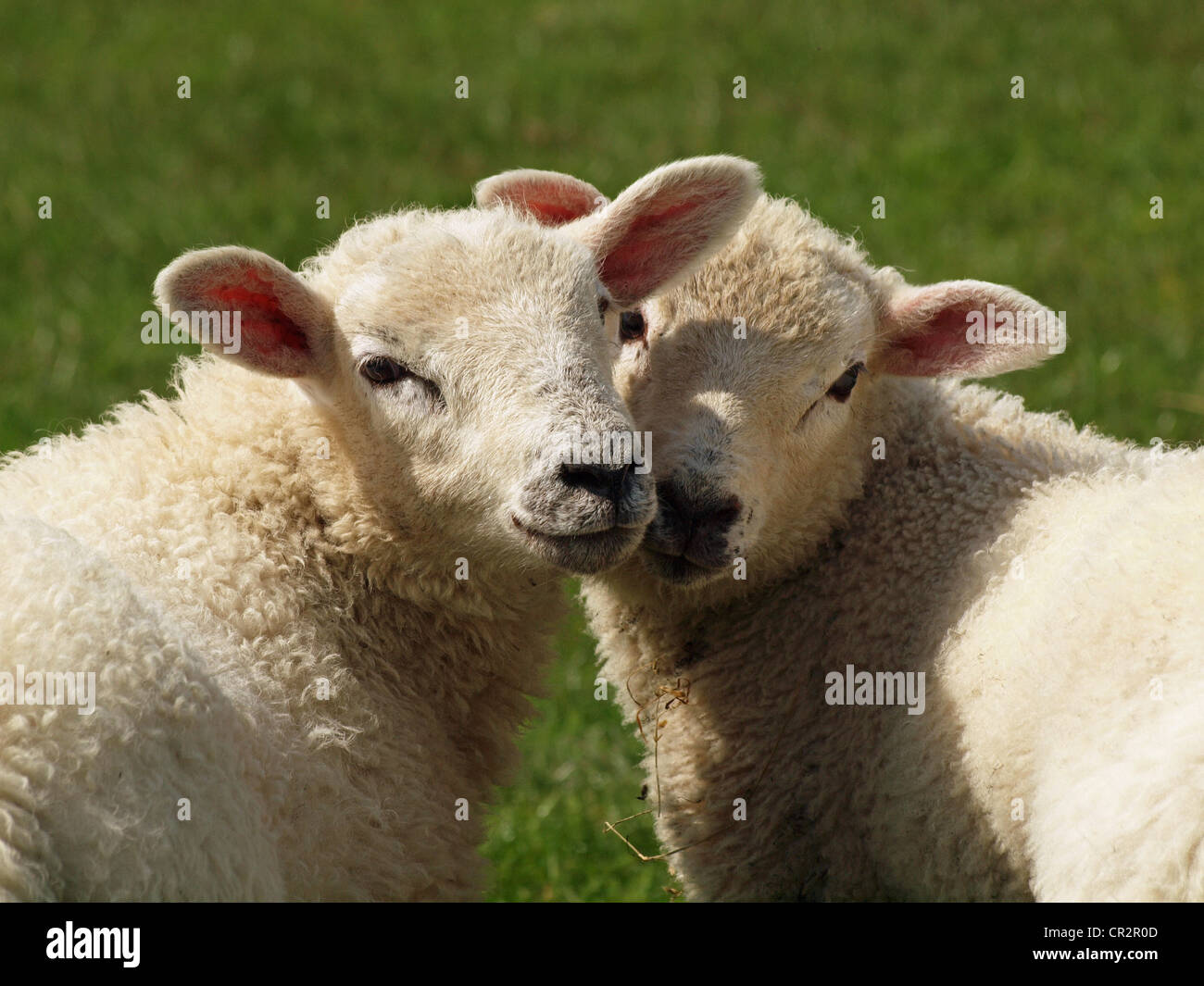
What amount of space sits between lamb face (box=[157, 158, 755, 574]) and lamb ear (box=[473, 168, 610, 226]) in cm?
62

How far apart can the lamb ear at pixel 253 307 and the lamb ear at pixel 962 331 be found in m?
1.91

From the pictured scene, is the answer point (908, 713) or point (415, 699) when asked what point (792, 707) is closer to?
point (908, 713)

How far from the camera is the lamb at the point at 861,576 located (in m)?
4.14

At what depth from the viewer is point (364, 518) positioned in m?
4.50

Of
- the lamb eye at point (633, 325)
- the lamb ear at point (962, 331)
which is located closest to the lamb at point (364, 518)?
the lamb eye at point (633, 325)

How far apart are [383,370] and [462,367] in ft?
0.93

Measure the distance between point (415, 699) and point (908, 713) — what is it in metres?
1.42

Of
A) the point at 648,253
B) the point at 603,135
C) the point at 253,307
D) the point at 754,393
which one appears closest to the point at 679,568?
the point at 754,393

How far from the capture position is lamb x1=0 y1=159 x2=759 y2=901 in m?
3.80

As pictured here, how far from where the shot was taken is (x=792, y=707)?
495 cm

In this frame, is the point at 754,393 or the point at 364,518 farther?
the point at 754,393

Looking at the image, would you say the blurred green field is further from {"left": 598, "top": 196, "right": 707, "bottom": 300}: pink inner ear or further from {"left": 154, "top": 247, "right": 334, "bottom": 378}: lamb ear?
{"left": 154, "top": 247, "right": 334, "bottom": 378}: lamb ear

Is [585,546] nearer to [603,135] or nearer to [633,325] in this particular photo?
[633,325]

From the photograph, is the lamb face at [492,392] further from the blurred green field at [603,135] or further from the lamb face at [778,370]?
the blurred green field at [603,135]
